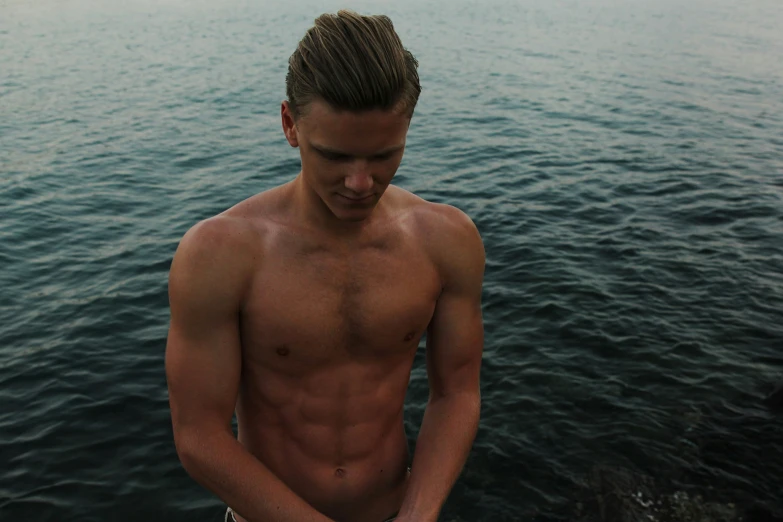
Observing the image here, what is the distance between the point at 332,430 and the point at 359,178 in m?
1.22

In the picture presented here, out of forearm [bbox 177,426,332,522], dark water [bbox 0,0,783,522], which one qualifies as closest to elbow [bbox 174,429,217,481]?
forearm [bbox 177,426,332,522]

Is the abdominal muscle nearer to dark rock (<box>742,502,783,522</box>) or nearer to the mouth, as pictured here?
the mouth

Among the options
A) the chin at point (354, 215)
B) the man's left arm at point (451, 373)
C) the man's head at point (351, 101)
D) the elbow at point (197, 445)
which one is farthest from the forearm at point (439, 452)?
the man's head at point (351, 101)

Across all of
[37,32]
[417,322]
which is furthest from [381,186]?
[37,32]

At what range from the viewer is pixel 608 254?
12.1m

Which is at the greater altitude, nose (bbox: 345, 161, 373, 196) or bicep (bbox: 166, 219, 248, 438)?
nose (bbox: 345, 161, 373, 196)

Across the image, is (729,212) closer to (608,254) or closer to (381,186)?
(608,254)

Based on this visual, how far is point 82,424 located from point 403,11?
42.2 m

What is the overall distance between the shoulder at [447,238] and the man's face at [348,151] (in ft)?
1.45

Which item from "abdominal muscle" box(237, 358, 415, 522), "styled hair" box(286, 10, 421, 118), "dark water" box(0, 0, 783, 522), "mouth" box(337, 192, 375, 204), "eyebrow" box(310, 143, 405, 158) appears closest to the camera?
"styled hair" box(286, 10, 421, 118)

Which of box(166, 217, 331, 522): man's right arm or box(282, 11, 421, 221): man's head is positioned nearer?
box(282, 11, 421, 221): man's head

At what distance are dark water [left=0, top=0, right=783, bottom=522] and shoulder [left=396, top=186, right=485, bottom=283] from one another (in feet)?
13.9

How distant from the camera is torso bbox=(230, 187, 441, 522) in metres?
3.05

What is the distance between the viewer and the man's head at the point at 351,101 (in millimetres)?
2641
